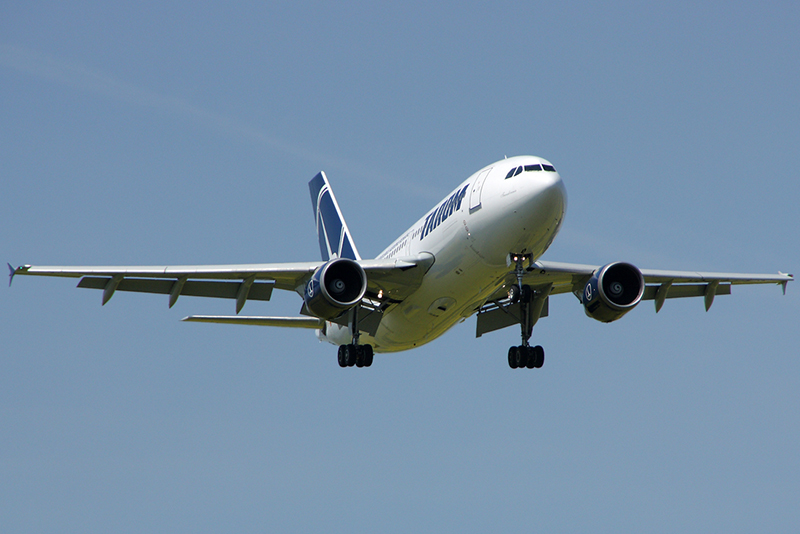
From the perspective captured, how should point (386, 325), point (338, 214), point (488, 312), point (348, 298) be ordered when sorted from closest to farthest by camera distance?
point (348, 298) → point (386, 325) → point (488, 312) → point (338, 214)

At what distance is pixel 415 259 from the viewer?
26578mm

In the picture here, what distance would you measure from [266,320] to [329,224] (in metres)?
7.57

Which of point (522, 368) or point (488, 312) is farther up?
point (488, 312)

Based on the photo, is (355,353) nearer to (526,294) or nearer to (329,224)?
(526,294)

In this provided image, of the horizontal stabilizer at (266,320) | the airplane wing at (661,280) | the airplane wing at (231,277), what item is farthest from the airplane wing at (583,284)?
the horizontal stabilizer at (266,320)

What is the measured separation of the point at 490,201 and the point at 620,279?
5929 millimetres

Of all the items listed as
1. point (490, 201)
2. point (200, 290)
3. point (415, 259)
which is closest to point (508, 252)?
point (490, 201)

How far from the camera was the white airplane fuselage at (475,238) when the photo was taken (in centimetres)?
2336

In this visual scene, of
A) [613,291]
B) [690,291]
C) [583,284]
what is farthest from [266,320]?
[690,291]

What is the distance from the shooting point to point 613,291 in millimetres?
27422

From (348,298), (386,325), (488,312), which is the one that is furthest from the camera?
(488,312)

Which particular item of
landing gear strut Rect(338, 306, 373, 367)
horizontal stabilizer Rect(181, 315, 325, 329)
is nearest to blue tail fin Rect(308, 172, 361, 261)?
horizontal stabilizer Rect(181, 315, 325, 329)

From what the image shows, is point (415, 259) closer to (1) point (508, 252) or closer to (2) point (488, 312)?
(1) point (508, 252)

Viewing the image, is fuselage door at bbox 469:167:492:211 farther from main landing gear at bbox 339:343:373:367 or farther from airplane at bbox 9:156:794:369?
main landing gear at bbox 339:343:373:367
